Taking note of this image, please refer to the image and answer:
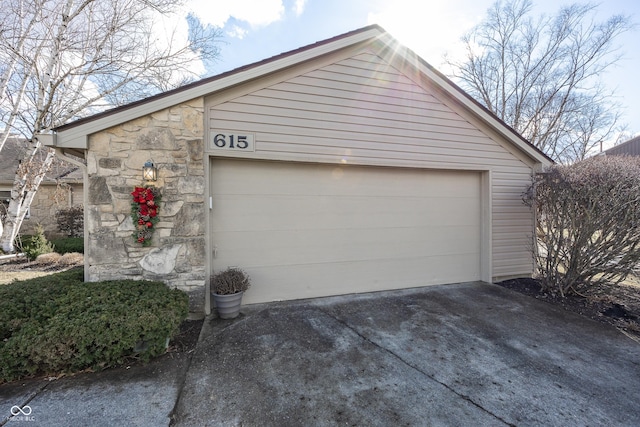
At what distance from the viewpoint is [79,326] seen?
249 centimetres

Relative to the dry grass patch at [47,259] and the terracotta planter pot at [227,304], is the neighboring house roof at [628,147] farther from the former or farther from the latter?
the dry grass patch at [47,259]

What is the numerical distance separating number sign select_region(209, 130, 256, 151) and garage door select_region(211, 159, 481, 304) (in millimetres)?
243

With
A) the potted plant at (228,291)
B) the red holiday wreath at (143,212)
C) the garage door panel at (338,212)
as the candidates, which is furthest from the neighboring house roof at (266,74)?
the potted plant at (228,291)

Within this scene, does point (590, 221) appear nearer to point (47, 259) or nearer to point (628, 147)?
point (47, 259)

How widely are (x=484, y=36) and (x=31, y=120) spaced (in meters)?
18.0

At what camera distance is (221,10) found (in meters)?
6.64

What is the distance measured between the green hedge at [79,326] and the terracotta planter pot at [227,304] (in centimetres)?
58

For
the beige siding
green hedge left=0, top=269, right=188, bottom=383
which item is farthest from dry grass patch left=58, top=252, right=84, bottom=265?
the beige siding

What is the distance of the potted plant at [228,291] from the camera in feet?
12.2

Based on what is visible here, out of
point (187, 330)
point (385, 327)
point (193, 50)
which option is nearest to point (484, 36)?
point (193, 50)

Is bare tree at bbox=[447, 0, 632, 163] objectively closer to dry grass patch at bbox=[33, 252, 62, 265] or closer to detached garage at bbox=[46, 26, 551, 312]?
detached garage at bbox=[46, 26, 551, 312]

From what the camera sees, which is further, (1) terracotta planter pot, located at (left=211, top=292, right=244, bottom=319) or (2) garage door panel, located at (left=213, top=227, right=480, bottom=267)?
(2) garage door panel, located at (left=213, top=227, right=480, bottom=267)

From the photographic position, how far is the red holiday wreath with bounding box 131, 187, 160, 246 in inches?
138

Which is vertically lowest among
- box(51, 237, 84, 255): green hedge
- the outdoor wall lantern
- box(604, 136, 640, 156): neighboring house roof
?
box(51, 237, 84, 255): green hedge
